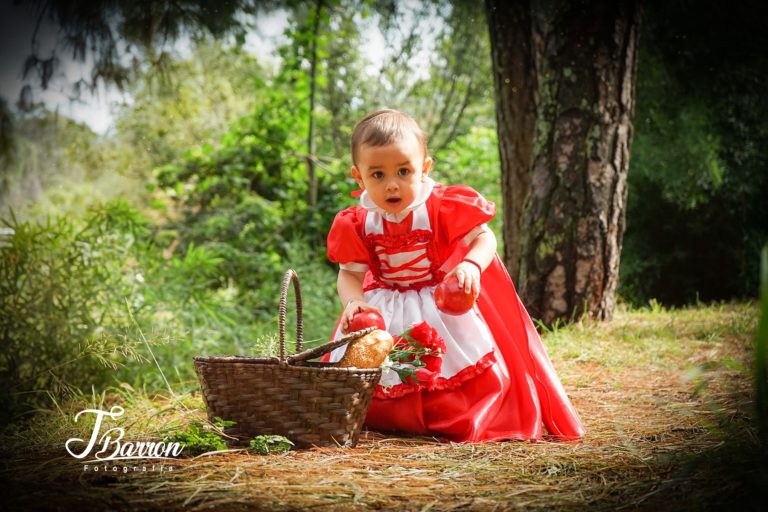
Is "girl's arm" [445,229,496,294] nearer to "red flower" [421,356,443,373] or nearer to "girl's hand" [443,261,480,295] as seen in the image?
"girl's hand" [443,261,480,295]

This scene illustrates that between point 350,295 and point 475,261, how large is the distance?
1.73 ft

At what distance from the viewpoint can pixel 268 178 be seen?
23.1 feet

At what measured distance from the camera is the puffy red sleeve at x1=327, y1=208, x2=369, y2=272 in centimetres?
250

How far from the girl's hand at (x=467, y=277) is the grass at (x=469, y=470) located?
0.52 meters

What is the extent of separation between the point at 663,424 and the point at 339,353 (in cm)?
120

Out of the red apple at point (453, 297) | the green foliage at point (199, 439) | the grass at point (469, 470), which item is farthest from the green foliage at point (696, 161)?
the green foliage at point (199, 439)

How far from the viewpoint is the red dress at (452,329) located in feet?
7.47

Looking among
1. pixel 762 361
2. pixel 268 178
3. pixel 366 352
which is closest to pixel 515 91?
pixel 366 352

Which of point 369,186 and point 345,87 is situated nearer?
point 369,186

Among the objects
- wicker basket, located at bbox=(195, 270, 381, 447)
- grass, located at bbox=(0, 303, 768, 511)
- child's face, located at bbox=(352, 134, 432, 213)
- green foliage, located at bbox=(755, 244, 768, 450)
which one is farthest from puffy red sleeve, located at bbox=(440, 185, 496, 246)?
green foliage, located at bbox=(755, 244, 768, 450)

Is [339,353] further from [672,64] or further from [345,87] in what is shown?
[345,87]

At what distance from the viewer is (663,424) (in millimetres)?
2193

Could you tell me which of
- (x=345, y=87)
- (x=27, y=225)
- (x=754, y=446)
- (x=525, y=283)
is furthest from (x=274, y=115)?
(x=754, y=446)

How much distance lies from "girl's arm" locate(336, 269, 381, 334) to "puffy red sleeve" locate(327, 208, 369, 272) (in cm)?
3
